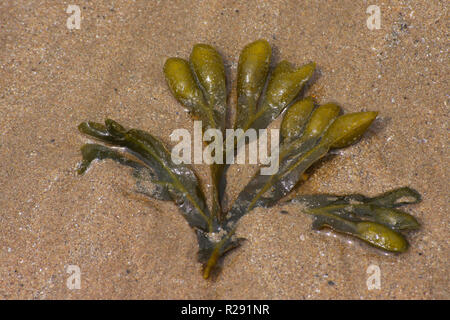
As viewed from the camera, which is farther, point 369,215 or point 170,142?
point 170,142

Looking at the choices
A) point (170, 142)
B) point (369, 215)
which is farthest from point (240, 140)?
point (369, 215)

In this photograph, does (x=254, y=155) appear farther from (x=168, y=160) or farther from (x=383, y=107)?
(x=383, y=107)

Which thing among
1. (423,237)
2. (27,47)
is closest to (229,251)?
(423,237)

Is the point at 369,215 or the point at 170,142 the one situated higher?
the point at 170,142

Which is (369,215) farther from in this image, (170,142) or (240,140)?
(170,142)
